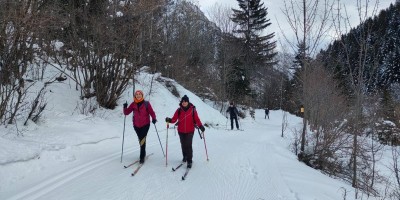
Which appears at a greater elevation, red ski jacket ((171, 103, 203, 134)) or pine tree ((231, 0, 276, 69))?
pine tree ((231, 0, 276, 69))

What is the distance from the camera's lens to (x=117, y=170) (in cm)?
825

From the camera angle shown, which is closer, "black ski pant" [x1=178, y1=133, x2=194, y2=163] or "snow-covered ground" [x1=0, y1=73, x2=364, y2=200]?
"snow-covered ground" [x1=0, y1=73, x2=364, y2=200]

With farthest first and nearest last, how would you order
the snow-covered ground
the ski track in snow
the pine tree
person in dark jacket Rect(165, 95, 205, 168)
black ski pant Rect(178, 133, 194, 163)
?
the pine tree
person in dark jacket Rect(165, 95, 205, 168)
black ski pant Rect(178, 133, 194, 163)
the snow-covered ground
the ski track in snow

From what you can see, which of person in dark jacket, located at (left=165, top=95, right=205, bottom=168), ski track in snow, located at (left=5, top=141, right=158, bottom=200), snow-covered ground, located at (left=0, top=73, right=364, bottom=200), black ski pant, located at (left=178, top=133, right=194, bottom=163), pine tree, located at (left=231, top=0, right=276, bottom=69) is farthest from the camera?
pine tree, located at (left=231, top=0, right=276, bottom=69)

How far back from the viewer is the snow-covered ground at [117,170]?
6.75 metres

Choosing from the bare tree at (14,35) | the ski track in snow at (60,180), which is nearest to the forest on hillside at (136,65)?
the bare tree at (14,35)

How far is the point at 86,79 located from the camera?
52.0ft

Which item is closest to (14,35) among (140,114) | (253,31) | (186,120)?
(140,114)

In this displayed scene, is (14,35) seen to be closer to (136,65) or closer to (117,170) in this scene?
(117,170)

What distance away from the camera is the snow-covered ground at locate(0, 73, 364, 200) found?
22.1 ft

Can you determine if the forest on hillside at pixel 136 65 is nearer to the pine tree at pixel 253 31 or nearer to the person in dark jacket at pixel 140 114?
the person in dark jacket at pixel 140 114

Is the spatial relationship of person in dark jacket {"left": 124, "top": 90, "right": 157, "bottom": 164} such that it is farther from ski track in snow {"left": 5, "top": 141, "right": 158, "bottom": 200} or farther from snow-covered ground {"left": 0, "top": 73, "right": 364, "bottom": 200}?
ski track in snow {"left": 5, "top": 141, "right": 158, "bottom": 200}

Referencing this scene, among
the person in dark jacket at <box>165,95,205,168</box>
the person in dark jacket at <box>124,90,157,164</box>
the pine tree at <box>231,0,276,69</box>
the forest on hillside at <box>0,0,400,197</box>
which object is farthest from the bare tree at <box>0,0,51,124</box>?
the pine tree at <box>231,0,276,69</box>

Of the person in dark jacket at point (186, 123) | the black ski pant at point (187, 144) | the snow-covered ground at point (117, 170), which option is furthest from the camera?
the person in dark jacket at point (186, 123)
